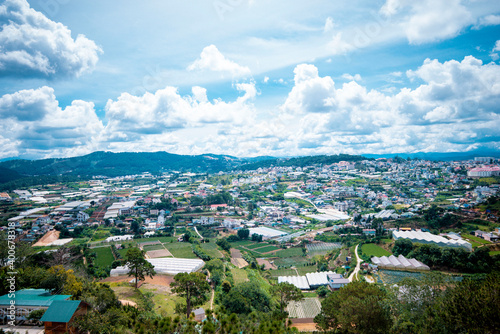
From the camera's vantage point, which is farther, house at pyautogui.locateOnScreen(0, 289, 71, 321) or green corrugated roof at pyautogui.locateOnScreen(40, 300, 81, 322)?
house at pyautogui.locateOnScreen(0, 289, 71, 321)

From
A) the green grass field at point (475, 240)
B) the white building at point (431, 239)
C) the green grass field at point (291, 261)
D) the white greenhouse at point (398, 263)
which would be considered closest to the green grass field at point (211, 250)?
the green grass field at point (291, 261)

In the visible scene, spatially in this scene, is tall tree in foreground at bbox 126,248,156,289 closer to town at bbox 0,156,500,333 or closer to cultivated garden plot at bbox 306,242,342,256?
town at bbox 0,156,500,333

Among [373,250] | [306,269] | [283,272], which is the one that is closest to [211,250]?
[283,272]

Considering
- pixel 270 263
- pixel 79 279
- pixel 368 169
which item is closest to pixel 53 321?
pixel 79 279

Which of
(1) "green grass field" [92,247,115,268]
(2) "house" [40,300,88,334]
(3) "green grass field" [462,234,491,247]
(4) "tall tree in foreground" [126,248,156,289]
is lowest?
(3) "green grass field" [462,234,491,247]

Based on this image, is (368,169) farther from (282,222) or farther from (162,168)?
(162,168)

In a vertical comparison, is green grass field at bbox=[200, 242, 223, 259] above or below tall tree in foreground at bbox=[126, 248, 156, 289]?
below

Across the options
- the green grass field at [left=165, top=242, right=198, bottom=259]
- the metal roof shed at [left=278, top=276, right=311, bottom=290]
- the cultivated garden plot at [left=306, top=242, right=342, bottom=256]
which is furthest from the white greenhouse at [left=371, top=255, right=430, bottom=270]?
the green grass field at [left=165, top=242, right=198, bottom=259]

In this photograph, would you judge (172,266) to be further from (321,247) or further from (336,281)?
(321,247)
